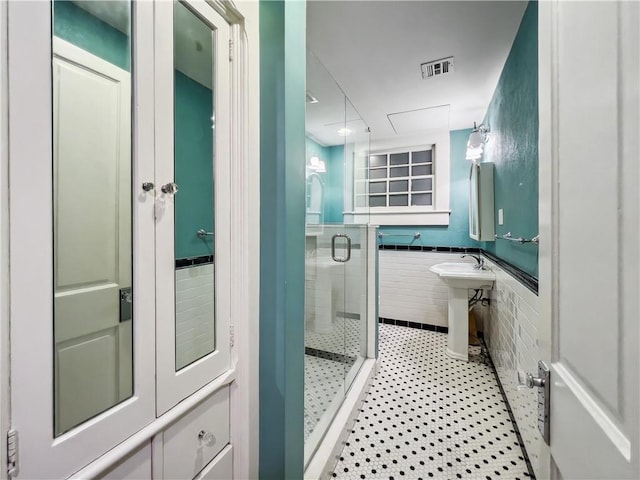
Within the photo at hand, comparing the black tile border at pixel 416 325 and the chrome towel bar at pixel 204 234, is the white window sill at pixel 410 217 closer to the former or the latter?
the black tile border at pixel 416 325

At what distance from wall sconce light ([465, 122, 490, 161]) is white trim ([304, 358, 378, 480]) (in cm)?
224

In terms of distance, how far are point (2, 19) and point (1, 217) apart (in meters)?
0.30

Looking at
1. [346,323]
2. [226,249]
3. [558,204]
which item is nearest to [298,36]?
[226,249]

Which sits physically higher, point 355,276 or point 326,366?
point 355,276

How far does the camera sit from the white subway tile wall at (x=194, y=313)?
772 mm

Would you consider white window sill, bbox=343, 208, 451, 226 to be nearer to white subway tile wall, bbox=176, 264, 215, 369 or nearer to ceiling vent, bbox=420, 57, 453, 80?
ceiling vent, bbox=420, 57, 453, 80

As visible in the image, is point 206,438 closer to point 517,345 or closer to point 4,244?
point 4,244

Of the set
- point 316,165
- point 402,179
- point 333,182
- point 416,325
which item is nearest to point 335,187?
point 333,182

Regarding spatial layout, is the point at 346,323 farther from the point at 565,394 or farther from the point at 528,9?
the point at 528,9

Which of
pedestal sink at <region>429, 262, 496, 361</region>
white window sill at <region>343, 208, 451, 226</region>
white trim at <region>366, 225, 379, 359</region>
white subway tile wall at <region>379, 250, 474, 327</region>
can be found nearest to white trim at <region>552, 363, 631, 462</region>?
white trim at <region>366, 225, 379, 359</region>

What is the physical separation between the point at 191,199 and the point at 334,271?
1418mm

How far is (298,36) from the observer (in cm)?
101

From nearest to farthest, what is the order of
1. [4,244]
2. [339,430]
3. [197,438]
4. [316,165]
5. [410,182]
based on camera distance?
[4,244] < [197,438] < [339,430] < [316,165] < [410,182]

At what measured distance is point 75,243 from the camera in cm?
60
